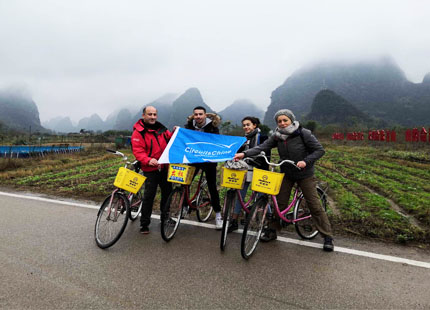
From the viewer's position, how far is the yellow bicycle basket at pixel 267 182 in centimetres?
335

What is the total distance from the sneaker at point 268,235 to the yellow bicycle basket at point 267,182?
0.82 m

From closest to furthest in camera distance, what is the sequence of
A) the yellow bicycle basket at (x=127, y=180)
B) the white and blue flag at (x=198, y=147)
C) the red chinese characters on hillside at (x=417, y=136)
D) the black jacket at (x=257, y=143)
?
the yellow bicycle basket at (x=127, y=180) < the white and blue flag at (x=198, y=147) < the black jacket at (x=257, y=143) < the red chinese characters on hillside at (x=417, y=136)

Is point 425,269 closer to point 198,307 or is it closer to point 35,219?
point 198,307

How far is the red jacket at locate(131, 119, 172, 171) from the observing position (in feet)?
12.7

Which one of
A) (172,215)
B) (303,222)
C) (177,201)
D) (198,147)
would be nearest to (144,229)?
(172,215)

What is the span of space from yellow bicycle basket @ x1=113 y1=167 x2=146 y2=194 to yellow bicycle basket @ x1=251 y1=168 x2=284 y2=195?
1688mm

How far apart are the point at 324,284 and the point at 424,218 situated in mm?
3153

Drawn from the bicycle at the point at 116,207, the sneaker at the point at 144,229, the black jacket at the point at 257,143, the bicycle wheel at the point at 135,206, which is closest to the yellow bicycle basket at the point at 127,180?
the bicycle at the point at 116,207

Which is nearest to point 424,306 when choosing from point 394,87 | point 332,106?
point 332,106

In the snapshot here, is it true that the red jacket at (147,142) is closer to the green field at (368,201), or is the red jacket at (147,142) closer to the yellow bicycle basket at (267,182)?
the yellow bicycle basket at (267,182)

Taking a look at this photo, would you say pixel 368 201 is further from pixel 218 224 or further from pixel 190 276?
pixel 190 276

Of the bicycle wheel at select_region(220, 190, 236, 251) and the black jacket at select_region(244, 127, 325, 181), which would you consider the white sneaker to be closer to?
the bicycle wheel at select_region(220, 190, 236, 251)

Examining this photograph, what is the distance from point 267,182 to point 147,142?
6.30 ft

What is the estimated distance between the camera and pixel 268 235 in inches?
150
